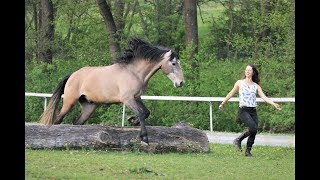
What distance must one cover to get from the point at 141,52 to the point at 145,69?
16.8 inches

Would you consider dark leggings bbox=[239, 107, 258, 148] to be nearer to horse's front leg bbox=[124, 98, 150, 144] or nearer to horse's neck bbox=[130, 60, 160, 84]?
horse's front leg bbox=[124, 98, 150, 144]

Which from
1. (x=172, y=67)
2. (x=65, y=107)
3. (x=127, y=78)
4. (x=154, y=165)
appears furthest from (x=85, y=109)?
(x=154, y=165)

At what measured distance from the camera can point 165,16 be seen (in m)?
41.4

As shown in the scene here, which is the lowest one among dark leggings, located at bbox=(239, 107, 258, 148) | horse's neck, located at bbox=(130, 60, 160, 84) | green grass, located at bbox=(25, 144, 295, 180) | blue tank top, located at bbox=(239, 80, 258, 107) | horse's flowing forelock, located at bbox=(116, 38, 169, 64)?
green grass, located at bbox=(25, 144, 295, 180)

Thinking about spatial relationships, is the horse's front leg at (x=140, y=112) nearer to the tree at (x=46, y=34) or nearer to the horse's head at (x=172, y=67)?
the horse's head at (x=172, y=67)

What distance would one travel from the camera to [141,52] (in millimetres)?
17844

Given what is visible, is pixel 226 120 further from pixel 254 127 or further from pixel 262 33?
pixel 254 127

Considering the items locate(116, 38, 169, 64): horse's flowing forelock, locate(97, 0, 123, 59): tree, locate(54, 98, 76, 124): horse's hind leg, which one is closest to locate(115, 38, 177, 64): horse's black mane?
locate(116, 38, 169, 64): horse's flowing forelock

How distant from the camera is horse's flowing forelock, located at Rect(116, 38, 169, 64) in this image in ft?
58.2

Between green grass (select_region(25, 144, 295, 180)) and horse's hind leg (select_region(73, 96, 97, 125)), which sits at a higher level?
horse's hind leg (select_region(73, 96, 97, 125))

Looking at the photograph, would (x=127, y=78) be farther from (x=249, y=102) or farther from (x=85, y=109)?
(x=249, y=102)

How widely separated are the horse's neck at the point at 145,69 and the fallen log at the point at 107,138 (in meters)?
1.11
